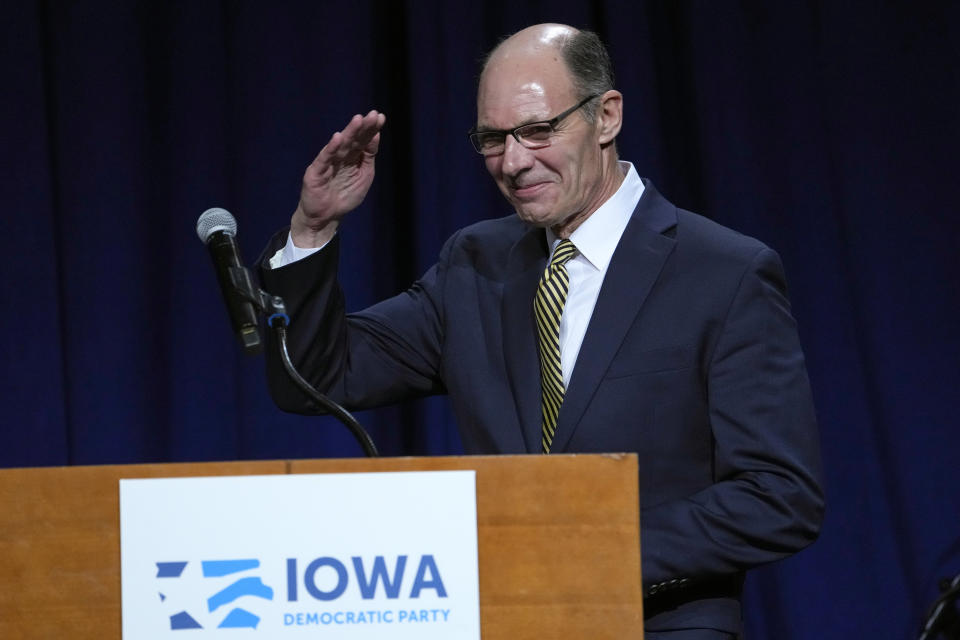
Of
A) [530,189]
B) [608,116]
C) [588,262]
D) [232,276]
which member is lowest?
[232,276]

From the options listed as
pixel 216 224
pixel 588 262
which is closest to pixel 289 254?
pixel 216 224

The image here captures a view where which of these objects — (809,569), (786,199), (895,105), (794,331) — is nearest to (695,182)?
(786,199)

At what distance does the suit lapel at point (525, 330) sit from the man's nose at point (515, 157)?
20 centimetres

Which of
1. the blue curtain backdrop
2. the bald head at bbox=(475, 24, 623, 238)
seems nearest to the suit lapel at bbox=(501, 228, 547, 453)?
the bald head at bbox=(475, 24, 623, 238)

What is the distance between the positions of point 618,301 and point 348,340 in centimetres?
50

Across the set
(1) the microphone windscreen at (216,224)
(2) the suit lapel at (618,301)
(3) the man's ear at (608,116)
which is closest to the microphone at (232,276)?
(1) the microphone windscreen at (216,224)

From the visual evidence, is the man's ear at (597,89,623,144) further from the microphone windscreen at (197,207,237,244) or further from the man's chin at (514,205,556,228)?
the microphone windscreen at (197,207,237,244)

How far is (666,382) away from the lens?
1765 mm

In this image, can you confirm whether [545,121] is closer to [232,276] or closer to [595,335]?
[595,335]

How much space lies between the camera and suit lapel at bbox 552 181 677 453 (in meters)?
1.76

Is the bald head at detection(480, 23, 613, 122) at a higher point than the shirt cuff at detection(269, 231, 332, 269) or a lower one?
higher

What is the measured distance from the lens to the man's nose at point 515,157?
1.89m

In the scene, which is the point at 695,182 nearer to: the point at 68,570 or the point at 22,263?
the point at 22,263

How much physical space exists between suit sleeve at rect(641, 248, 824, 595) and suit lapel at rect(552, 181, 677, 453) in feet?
0.46
